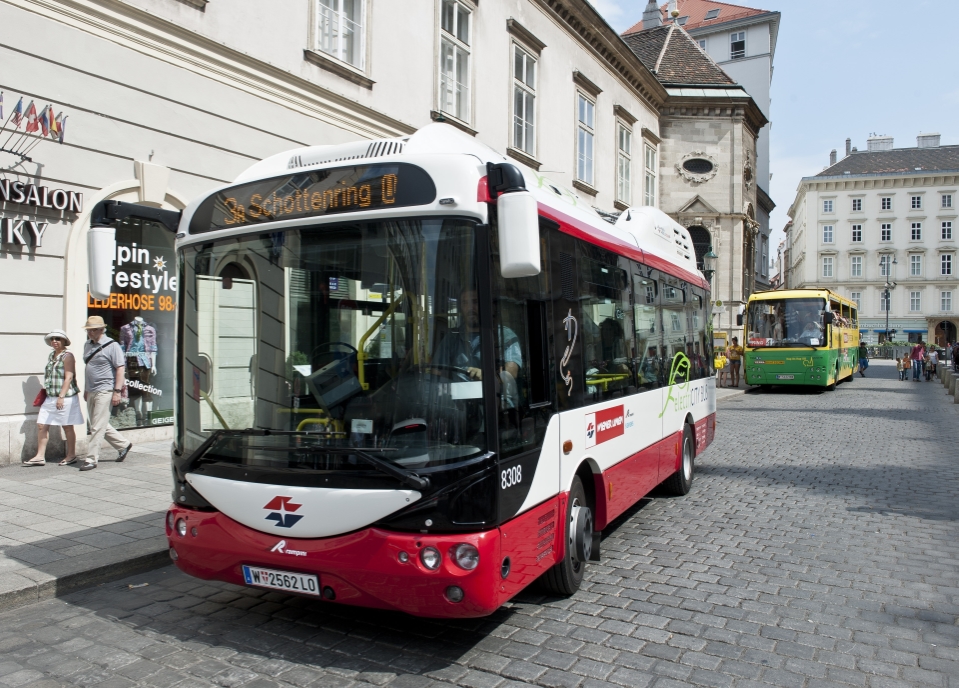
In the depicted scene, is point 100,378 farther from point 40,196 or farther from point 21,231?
point 40,196

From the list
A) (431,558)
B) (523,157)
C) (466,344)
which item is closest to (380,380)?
(466,344)

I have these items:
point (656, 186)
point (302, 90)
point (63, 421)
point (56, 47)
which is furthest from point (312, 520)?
point (656, 186)

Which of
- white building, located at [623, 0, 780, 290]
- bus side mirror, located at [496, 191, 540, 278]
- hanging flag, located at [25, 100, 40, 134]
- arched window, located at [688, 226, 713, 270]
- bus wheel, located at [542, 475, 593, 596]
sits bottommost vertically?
bus wheel, located at [542, 475, 593, 596]

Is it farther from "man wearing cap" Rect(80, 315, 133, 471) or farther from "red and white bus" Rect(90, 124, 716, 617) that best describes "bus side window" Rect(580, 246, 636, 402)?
"man wearing cap" Rect(80, 315, 133, 471)

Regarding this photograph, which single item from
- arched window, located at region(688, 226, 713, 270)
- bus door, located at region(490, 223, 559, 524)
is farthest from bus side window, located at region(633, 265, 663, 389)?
arched window, located at region(688, 226, 713, 270)

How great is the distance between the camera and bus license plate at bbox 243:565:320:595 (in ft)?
13.1

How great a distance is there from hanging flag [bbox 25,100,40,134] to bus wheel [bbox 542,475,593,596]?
7846mm

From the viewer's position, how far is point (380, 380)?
156 inches

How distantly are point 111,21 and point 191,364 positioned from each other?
7.38m

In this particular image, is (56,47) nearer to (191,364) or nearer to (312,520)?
(191,364)

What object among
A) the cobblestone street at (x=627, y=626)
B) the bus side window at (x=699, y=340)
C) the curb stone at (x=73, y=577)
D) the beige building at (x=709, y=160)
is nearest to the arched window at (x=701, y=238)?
the beige building at (x=709, y=160)

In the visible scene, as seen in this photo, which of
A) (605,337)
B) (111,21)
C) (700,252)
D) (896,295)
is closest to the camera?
(605,337)

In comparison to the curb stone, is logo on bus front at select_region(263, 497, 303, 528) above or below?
above

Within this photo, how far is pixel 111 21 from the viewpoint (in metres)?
9.91
